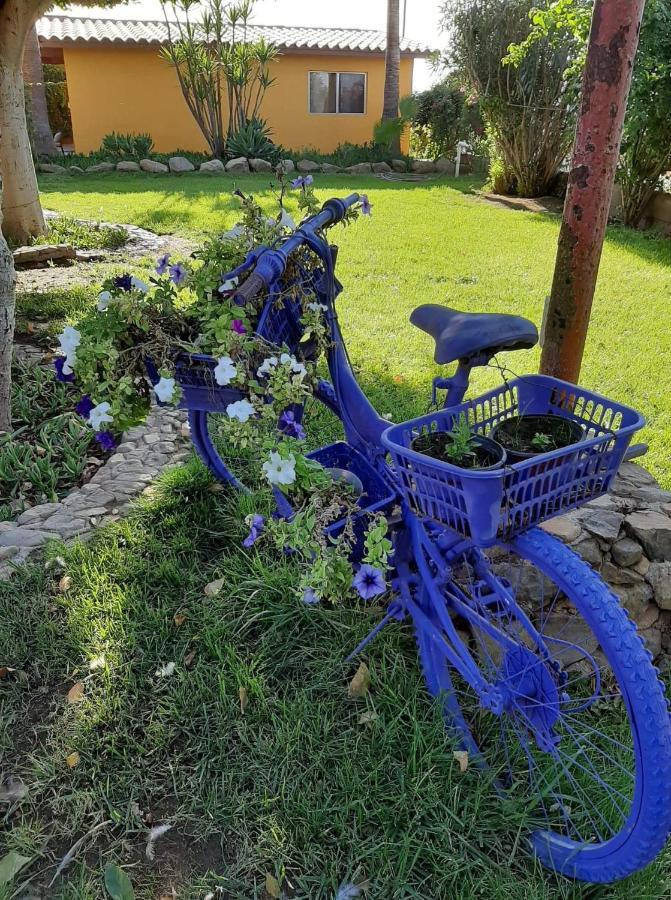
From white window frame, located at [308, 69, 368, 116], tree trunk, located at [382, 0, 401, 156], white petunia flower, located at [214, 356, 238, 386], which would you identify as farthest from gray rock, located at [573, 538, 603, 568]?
white window frame, located at [308, 69, 368, 116]

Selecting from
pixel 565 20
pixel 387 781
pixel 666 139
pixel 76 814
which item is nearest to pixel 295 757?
pixel 387 781

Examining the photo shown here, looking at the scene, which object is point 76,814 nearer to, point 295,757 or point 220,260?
point 295,757

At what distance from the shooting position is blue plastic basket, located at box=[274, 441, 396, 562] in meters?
2.03

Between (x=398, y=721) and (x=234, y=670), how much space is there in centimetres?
57

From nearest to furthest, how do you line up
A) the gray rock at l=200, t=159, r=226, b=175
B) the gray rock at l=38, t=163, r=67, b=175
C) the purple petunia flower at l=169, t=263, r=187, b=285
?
the purple petunia flower at l=169, t=263, r=187, b=285 < the gray rock at l=38, t=163, r=67, b=175 < the gray rock at l=200, t=159, r=226, b=175

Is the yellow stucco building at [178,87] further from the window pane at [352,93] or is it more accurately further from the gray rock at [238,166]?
the gray rock at [238,166]

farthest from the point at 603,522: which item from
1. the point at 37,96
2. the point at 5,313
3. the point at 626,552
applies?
the point at 37,96

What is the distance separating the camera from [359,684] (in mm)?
2215

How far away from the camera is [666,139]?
8305mm

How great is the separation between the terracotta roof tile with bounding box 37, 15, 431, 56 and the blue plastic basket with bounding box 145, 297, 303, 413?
17.3 metres

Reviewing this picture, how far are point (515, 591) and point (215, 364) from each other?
1.40 m

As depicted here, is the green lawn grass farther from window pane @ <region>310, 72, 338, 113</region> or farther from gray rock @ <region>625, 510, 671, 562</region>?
window pane @ <region>310, 72, 338, 113</region>

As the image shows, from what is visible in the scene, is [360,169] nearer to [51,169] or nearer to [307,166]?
[307,166]

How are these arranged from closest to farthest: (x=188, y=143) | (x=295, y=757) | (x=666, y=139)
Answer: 1. (x=295, y=757)
2. (x=666, y=139)
3. (x=188, y=143)
